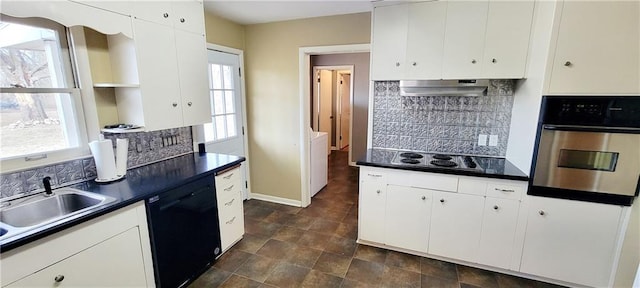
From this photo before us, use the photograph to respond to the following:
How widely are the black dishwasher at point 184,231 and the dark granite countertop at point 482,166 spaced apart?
1379 millimetres

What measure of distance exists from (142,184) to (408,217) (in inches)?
83.4

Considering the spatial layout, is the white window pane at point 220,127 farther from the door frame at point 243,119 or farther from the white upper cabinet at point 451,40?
the white upper cabinet at point 451,40

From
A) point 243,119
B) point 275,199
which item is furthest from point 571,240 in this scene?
point 243,119

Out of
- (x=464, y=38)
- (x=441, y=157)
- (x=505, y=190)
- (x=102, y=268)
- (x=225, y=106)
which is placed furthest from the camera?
(x=225, y=106)

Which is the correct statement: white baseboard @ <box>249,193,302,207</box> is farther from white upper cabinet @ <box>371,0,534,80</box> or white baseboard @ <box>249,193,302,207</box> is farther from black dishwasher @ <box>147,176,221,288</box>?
white upper cabinet @ <box>371,0,534,80</box>

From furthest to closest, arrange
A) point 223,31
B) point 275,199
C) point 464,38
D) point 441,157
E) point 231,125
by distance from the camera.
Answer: point 275,199, point 231,125, point 223,31, point 441,157, point 464,38

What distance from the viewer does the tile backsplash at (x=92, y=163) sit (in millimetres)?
1641

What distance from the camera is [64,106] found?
187 centimetres

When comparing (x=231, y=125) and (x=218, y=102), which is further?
(x=231, y=125)

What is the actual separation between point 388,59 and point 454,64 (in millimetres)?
550

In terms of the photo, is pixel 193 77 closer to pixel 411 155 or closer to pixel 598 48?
pixel 411 155

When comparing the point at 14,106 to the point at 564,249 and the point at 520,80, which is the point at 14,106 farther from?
the point at 564,249

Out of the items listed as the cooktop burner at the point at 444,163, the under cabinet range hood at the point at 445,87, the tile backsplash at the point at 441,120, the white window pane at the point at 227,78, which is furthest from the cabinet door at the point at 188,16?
the cooktop burner at the point at 444,163

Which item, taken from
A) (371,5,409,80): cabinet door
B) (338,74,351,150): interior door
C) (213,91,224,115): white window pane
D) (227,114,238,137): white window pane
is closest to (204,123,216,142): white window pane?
(213,91,224,115): white window pane
